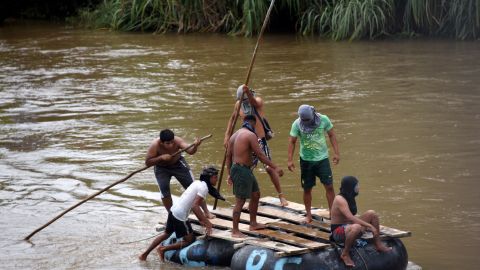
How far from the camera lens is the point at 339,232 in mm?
9352

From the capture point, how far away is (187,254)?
1030cm

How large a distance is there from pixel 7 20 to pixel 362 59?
1604cm

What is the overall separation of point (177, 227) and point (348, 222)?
1.98 metres

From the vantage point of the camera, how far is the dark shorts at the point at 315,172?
1041 centimetres

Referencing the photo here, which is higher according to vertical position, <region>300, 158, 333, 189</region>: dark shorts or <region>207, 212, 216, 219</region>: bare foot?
<region>300, 158, 333, 189</region>: dark shorts

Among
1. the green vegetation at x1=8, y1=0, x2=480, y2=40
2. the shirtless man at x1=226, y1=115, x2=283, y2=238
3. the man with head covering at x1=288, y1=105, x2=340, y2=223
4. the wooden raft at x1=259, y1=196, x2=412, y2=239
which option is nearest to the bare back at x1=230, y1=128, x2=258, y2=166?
the shirtless man at x1=226, y1=115, x2=283, y2=238

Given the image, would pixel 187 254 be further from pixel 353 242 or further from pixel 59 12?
pixel 59 12

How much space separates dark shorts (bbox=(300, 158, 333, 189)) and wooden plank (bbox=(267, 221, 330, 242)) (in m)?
0.49

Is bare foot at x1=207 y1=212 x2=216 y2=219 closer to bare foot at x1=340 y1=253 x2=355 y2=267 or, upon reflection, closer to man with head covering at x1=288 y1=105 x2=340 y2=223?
man with head covering at x1=288 y1=105 x2=340 y2=223

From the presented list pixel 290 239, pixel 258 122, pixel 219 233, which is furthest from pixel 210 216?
pixel 290 239

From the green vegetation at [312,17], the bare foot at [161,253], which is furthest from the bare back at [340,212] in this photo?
the green vegetation at [312,17]

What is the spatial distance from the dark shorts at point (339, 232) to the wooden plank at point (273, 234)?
136 millimetres

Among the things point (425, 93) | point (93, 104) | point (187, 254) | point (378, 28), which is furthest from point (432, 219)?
point (378, 28)

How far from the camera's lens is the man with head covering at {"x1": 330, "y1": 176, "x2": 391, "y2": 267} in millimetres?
9242
